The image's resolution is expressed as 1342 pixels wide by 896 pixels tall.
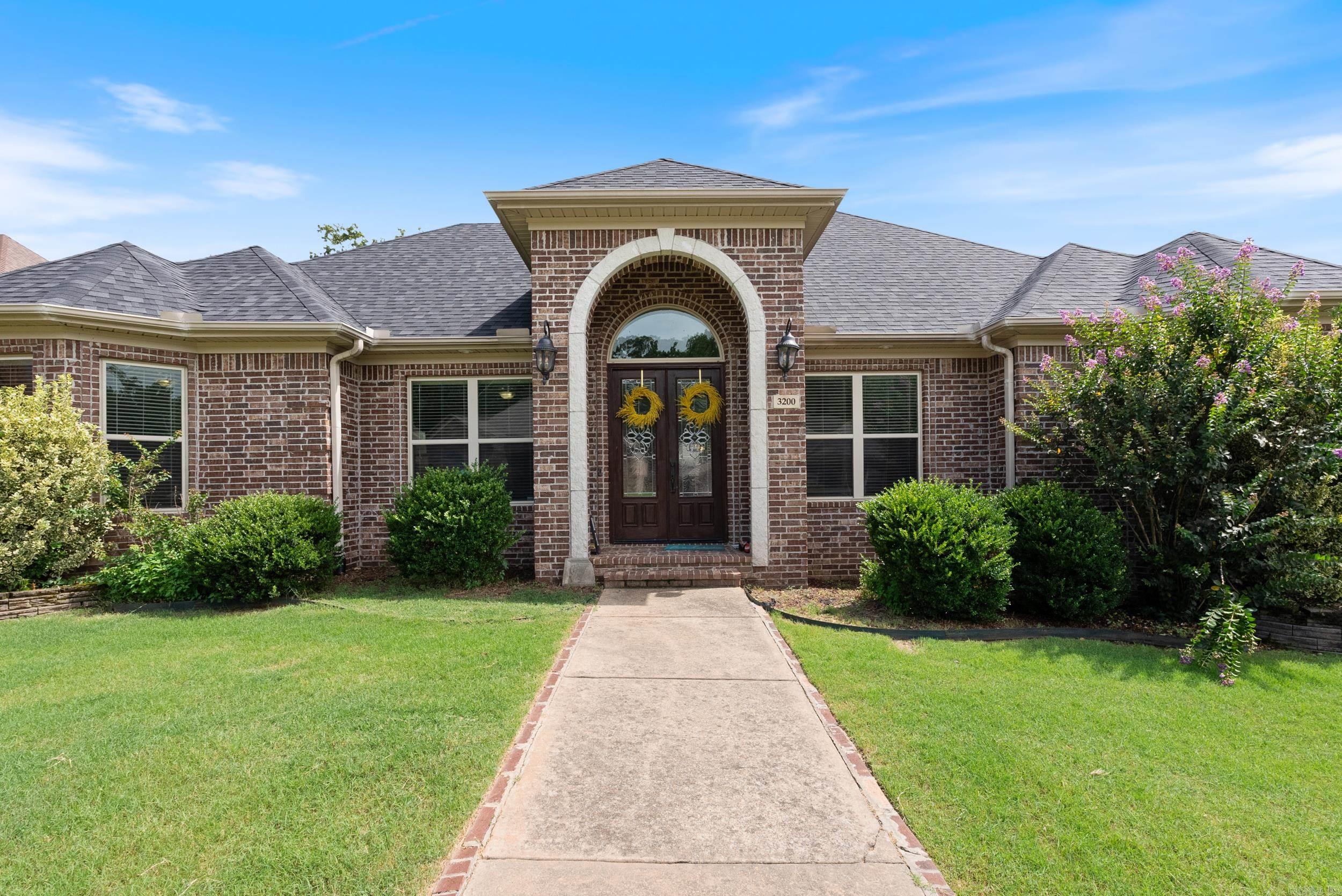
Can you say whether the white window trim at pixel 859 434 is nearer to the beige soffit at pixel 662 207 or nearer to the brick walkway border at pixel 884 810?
the beige soffit at pixel 662 207

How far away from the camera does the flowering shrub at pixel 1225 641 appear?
5238 millimetres

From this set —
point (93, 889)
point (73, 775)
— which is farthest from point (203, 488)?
point (93, 889)

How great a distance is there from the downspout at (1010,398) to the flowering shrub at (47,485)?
1091 cm

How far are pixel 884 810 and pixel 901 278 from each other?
9.17 m

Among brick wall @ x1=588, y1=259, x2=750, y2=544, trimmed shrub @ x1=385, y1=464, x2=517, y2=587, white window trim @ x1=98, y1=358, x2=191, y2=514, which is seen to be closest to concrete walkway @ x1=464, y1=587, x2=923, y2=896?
trimmed shrub @ x1=385, y1=464, x2=517, y2=587

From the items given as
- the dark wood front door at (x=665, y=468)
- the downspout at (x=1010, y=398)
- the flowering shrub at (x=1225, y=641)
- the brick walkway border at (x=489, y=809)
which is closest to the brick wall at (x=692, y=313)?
the dark wood front door at (x=665, y=468)

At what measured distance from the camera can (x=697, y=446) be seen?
9117mm

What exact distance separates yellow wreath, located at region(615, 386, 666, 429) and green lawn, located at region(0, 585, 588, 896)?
3.37 m

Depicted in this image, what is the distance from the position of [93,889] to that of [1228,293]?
9.30m

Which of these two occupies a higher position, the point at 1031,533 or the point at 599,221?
the point at 599,221

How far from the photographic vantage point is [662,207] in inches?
302

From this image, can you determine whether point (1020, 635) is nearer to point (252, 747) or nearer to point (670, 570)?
point (670, 570)

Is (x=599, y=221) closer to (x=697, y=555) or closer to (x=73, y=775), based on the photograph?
(x=697, y=555)

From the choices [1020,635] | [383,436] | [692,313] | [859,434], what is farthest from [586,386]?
[1020,635]
